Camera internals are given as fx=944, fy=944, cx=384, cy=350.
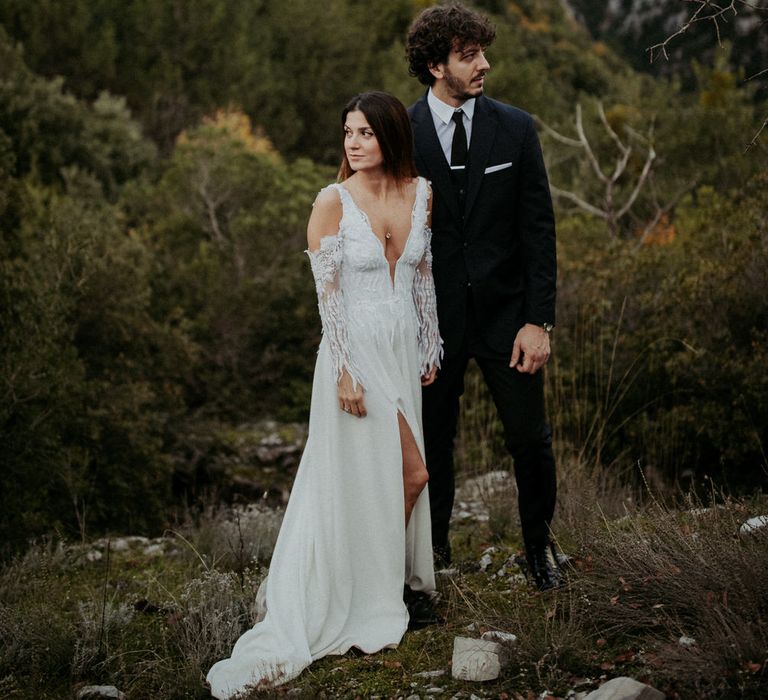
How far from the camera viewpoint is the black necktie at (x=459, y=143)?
4.06m

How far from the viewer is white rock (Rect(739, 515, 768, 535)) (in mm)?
3646

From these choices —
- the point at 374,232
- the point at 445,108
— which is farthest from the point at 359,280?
the point at 445,108

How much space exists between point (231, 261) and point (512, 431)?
1031 centimetres

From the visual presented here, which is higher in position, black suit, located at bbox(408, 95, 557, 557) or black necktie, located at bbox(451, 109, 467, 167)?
black necktie, located at bbox(451, 109, 467, 167)

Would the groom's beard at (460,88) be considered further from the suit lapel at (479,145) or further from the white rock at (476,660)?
the white rock at (476,660)

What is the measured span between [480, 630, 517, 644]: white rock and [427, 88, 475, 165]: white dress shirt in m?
1.94

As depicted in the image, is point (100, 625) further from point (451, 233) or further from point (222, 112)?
point (222, 112)

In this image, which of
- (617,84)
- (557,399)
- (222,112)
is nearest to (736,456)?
(557,399)

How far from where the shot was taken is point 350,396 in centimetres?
379

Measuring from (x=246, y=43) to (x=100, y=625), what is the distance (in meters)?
21.4

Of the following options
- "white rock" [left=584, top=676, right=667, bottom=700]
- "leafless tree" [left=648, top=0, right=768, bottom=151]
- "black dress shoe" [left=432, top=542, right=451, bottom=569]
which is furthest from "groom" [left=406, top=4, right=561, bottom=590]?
"white rock" [left=584, top=676, right=667, bottom=700]

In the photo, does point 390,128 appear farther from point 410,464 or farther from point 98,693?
point 98,693

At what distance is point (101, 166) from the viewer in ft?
58.9

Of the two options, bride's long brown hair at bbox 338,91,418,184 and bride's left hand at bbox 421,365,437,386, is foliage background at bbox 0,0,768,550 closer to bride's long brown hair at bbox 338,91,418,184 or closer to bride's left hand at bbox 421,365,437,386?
bride's left hand at bbox 421,365,437,386
